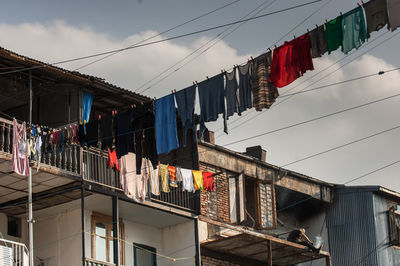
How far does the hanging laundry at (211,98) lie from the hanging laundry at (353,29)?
11.8 feet

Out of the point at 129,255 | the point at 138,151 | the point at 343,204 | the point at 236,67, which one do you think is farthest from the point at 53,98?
the point at 343,204

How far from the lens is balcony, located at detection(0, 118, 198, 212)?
88.6 feet

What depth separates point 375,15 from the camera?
22.8 metres

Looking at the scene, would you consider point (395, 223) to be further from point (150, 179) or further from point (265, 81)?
point (265, 81)

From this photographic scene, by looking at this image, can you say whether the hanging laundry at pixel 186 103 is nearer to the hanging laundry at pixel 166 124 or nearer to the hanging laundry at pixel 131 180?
the hanging laundry at pixel 166 124

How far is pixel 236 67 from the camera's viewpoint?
25.3 metres

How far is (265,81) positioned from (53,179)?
6.95m

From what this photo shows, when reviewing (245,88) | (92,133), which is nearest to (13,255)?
(92,133)

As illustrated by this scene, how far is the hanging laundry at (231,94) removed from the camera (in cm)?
2522

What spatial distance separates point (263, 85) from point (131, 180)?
6280 millimetres

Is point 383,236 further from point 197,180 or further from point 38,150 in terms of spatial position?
point 38,150

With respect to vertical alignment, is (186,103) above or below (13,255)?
above

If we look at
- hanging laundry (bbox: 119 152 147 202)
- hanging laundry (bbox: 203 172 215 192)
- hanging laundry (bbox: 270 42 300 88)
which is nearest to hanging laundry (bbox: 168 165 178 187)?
hanging laundry (bbox: 203 172 215 192)

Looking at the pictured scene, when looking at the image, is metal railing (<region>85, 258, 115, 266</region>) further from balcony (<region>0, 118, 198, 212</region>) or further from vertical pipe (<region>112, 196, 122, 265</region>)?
balcony (<region>0, 118, 198, 212</region>)
